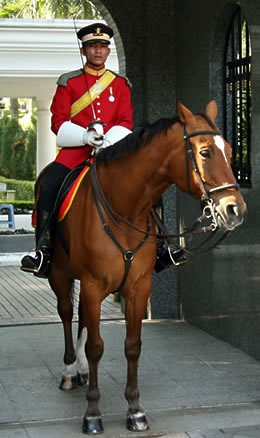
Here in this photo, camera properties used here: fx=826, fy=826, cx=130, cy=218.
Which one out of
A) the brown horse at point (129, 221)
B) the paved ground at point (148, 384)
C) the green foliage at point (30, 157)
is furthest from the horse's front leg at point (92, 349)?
the green foliage at point (30, 157)

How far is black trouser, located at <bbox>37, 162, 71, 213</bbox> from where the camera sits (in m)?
6.10

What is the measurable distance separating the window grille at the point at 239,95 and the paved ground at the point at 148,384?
1.66 m

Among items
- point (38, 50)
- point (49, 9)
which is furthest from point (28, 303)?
point (49, 9)

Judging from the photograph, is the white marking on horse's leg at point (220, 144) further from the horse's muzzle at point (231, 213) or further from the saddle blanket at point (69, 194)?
the saddle blanket at point (69, 194)

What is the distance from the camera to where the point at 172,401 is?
598cm

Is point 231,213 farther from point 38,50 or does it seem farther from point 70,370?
point 38,50

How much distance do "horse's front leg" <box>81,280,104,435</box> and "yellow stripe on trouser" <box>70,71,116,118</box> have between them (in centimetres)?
135

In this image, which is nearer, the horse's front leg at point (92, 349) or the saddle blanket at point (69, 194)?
the horse's front leg at point (92, 349)

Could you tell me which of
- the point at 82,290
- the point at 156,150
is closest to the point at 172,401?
the point at 82,290

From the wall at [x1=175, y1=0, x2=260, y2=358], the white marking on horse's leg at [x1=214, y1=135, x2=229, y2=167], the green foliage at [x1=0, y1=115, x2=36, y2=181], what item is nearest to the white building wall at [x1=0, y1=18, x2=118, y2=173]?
the wall at [x1=175, y1=0, x2=260, y2=358]

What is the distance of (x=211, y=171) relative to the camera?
4.82 m

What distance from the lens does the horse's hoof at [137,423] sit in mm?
5395

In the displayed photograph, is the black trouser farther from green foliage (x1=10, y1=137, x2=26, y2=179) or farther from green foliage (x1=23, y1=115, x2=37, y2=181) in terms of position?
green foliage (x1=10, y1=137, x2=26, y2=179)

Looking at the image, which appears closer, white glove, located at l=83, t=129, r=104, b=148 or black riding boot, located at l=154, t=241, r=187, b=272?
white glove, located at l=83, t=129, r=104, b=148
